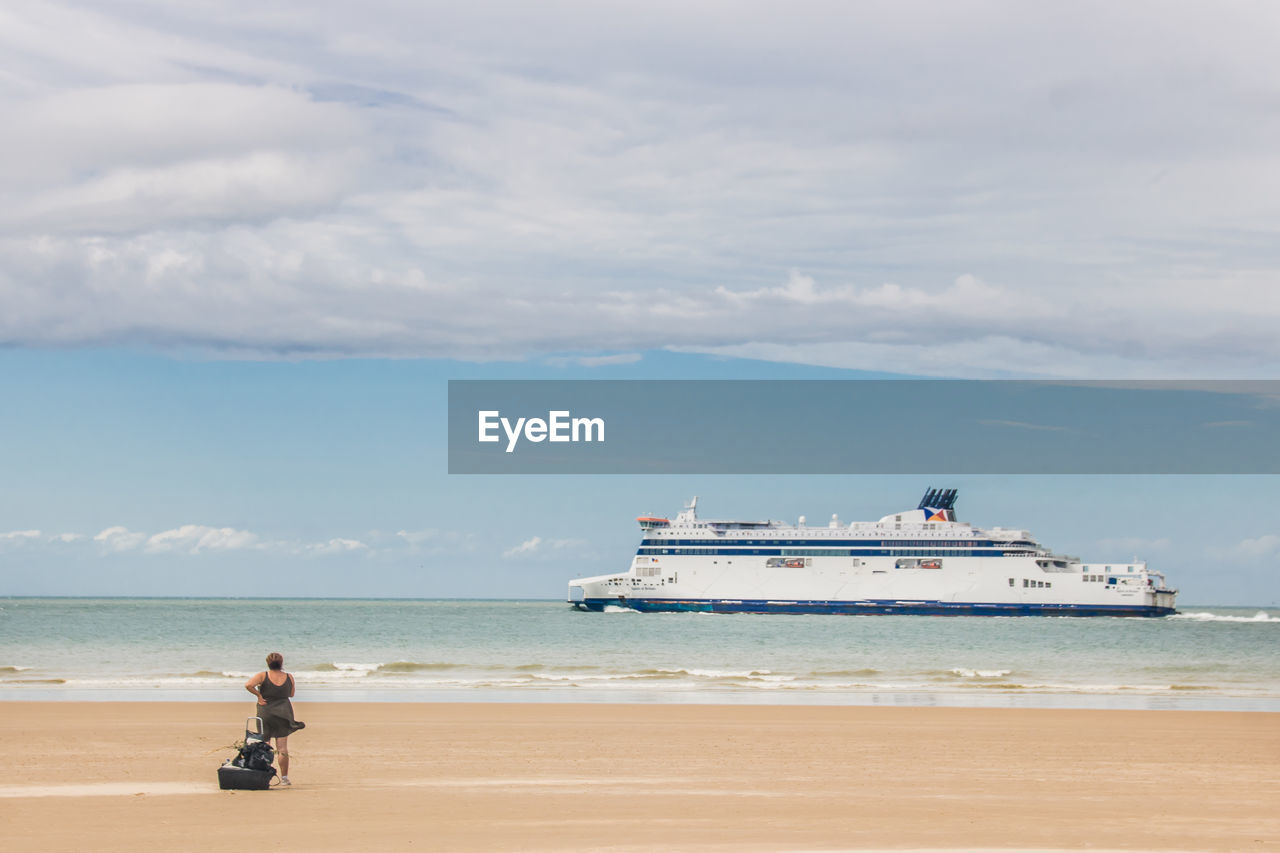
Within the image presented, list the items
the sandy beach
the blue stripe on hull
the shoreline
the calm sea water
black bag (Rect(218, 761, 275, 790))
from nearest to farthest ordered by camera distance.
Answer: the sandy beach, black bag (Rect(218, 761, 275, 790)), the shoreline, the calm sea water, the blue stripe on hull

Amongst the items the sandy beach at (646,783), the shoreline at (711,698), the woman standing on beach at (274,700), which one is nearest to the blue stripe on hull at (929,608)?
the shoreline at (711,698)

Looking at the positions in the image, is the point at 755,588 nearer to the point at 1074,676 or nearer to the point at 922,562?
the point at 922,562

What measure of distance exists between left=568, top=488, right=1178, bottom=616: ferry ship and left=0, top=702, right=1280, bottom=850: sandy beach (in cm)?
6377

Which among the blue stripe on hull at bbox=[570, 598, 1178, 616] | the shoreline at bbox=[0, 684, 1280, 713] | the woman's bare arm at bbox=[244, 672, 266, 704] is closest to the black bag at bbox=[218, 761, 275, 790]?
the woman's bare arm at bbox=[244, 672, 266, 704]

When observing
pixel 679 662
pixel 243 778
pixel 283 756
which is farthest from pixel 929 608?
pixel 243 778

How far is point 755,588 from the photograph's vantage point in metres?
85.3

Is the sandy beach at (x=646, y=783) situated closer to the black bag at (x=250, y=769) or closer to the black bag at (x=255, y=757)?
the black bag at (x=250, y=769)

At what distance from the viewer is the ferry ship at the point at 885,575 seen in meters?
83.2

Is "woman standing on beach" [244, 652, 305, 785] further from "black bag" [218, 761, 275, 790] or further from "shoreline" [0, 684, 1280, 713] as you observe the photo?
"shoreline" [0, 684, 1280, 713]

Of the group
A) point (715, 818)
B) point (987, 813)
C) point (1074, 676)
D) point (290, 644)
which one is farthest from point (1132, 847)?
point (290, 644)

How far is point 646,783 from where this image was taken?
1255 cm

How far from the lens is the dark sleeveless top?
38.2ft

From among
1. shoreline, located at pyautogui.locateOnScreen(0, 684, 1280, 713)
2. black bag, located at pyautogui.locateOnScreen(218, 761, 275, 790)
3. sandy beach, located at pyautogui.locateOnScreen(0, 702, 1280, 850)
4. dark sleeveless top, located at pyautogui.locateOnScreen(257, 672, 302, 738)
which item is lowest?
shoreline, located at pyautogui.locateOnScreen(0, 684, 1280, 713)

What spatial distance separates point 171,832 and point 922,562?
78.4m
